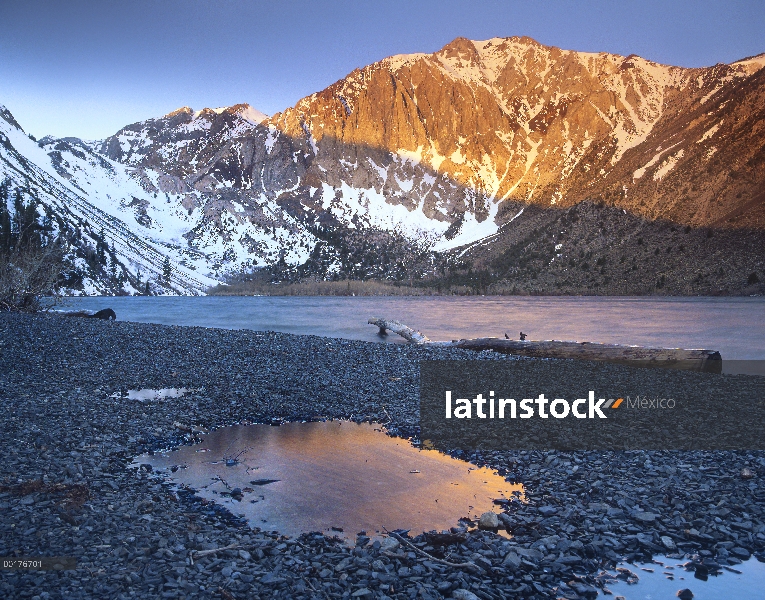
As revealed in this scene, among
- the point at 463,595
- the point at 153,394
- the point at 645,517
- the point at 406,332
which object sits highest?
the point at 463,595

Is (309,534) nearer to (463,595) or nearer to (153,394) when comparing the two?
(463,595)

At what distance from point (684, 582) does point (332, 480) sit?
647 cm

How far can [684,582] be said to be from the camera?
292 inches

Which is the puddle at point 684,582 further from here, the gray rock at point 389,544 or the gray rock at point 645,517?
the gray rock at point 389,544

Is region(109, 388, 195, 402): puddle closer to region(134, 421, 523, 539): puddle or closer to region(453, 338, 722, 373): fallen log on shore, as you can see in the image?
region(134, 421, 523, 539): puddle

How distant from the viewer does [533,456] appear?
12.5 metres

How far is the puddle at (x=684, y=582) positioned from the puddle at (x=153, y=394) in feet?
48.2

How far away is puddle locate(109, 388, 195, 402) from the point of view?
18.0 m

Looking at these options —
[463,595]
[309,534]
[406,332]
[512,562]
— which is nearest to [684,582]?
[512,562]

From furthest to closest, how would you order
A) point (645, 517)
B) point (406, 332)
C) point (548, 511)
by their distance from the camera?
1. point (406, 332)
2. point (548, 511)
3. point (645, 517)

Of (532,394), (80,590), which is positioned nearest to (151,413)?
(80,590)

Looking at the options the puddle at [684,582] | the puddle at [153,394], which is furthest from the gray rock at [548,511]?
the puddle at [153,394]

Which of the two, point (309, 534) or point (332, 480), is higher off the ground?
point (309, 534)

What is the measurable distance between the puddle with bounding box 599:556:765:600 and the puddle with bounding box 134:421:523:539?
8.76ft
